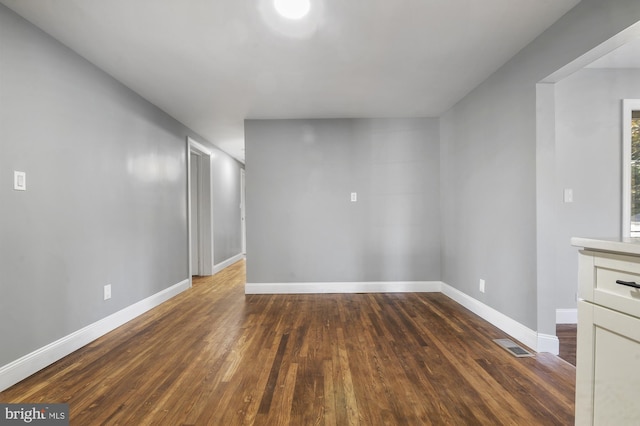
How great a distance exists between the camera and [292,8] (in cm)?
185

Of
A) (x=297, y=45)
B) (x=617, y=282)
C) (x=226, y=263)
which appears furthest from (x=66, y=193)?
(x=226, y=263)

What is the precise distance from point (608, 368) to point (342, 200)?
315 centimetres

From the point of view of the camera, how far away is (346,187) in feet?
13.1

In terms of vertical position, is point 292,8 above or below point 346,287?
above

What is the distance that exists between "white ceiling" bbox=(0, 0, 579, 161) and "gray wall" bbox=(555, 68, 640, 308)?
0.90m

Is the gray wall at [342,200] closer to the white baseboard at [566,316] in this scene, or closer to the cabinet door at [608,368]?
the white baseboard at [566,316]

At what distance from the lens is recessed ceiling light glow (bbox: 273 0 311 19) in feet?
5.92

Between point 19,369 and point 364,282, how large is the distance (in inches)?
128

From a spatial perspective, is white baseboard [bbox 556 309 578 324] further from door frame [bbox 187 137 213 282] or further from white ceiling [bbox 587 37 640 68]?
door frame [bbox 187 137 213 282]

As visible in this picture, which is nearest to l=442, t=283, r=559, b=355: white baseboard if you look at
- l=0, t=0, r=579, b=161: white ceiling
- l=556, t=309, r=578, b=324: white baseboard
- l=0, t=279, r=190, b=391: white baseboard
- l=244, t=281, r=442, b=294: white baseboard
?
l=244, t=281, r=442, b=294: white baseboard

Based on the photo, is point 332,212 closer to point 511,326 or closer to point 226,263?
point 511,326

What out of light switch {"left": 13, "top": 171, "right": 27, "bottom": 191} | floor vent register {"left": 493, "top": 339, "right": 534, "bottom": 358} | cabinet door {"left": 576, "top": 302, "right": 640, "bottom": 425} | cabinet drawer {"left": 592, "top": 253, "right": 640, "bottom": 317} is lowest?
floor vent register {"left": 493, "top": 339, "right": 534, "bottom": 358}

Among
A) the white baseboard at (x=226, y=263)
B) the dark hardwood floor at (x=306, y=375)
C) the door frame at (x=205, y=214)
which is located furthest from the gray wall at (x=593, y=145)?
the white baseboard at (x=226, y=263)

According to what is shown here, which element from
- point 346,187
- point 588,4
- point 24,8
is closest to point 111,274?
point 24,8
